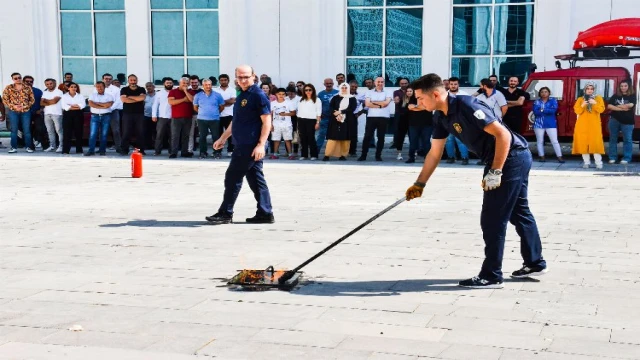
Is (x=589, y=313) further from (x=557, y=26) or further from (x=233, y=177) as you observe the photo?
(x=557, y=26)

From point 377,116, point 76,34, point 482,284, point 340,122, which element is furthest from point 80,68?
point 482,284

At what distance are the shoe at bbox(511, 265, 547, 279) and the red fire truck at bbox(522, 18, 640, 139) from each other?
34.2ft

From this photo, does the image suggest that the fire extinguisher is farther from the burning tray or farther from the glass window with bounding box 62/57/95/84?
the glass window with bounding box 62/57/95/84

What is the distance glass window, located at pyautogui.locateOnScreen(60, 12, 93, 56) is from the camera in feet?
74.6

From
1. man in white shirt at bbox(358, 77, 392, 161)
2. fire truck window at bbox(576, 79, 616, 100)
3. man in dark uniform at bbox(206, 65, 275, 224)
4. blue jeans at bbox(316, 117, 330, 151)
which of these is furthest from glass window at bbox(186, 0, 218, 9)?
man in dark uniform at bbox(206, 65, 275, 224)

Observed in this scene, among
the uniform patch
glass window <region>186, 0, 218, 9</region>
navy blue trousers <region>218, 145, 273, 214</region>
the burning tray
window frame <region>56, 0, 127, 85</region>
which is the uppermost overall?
glass window <region>186, 0, 218, 9</region>

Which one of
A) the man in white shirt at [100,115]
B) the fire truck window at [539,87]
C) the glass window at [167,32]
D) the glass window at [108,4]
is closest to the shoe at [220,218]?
the man in white shirt at [100,115]

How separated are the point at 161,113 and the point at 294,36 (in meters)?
5.38

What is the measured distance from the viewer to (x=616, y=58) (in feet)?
57.0

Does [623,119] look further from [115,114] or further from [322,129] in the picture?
[115,114]

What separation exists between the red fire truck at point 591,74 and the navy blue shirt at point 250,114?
8.83 metres

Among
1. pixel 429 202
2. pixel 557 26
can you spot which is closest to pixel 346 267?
pixel 429 202

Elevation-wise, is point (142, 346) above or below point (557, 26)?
below

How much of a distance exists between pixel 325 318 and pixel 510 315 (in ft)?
3.79
